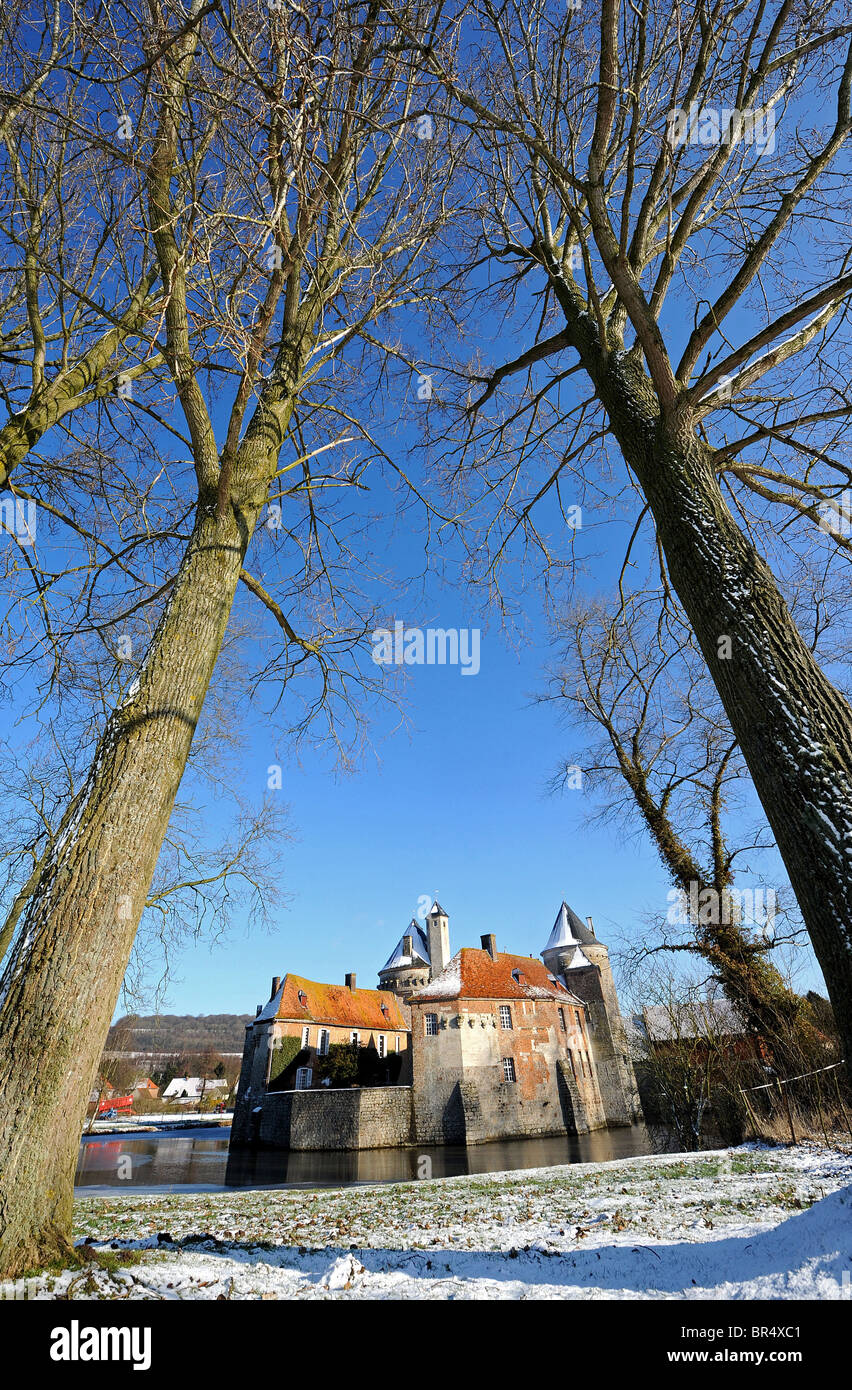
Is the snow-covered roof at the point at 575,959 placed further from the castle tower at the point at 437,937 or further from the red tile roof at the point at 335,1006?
the red tile roof at the point at 335,1006

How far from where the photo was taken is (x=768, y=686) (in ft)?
10.6

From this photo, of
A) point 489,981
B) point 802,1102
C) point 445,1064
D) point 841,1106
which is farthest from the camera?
point 489,981

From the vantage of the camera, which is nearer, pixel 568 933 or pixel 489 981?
pixel 489 981

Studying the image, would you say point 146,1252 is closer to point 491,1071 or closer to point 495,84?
point 495,84

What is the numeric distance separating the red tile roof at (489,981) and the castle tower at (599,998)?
4625 millimetres

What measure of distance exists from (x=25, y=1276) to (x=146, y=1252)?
40.8 inches

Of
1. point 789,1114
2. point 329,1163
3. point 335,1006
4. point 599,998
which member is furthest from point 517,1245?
point 599,998

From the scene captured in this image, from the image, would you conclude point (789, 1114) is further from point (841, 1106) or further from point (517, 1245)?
point (517, 1245)

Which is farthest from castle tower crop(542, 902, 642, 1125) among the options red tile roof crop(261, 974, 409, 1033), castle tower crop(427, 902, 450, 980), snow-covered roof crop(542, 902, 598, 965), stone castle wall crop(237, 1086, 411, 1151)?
stone castle wall crop(237, 1086, 411, 1151)

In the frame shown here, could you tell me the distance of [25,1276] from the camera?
257 cm

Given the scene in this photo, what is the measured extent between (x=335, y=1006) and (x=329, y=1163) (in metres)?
16.1

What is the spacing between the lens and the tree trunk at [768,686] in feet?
8.84

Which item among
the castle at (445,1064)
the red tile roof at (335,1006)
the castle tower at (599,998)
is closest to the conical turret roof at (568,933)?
the castle tower at (599,998)
